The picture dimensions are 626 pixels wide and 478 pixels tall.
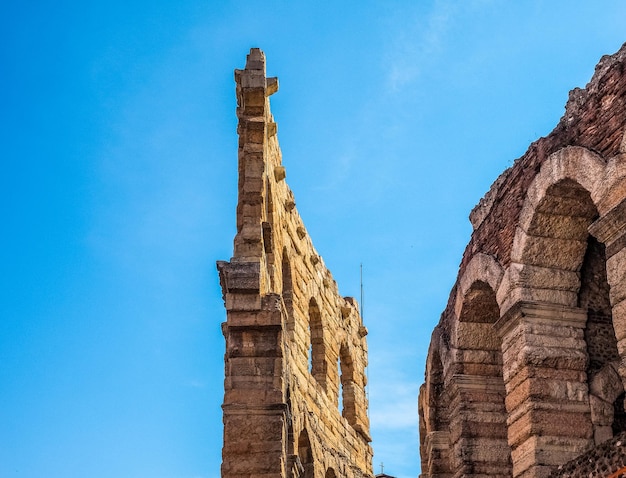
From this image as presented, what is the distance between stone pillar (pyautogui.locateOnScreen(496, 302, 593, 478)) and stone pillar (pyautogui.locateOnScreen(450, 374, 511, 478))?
1.50 m

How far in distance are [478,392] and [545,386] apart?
2.06m

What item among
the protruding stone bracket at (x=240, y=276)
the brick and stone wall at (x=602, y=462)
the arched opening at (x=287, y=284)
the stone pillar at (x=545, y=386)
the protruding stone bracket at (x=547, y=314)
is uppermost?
the arched opening at (x=287, y=284)

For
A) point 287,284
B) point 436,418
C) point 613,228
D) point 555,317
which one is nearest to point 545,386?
point 555,317

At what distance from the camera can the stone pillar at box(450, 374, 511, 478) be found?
11031 millimetres

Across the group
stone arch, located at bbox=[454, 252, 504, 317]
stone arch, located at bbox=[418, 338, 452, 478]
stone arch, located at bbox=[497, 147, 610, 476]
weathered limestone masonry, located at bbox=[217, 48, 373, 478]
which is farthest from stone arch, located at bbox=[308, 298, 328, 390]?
stone arch, located at bbox=[497, 147, 610, 476]

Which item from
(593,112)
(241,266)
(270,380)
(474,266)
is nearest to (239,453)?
(270,380)

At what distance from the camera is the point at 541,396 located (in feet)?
30.6

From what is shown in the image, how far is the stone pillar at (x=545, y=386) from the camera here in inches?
361

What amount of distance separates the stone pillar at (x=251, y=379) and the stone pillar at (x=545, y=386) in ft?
10.6

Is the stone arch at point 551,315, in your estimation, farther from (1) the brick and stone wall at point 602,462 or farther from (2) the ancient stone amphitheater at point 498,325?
(1) the brick and stone wall at point 602,462

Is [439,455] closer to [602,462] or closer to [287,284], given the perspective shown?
[287,284]

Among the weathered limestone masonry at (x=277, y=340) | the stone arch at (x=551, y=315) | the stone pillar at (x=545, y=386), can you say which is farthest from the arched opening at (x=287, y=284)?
the stone pillar at (x=545, y=386)

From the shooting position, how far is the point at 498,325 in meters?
10.0

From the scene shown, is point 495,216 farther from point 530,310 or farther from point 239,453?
point 239,453
